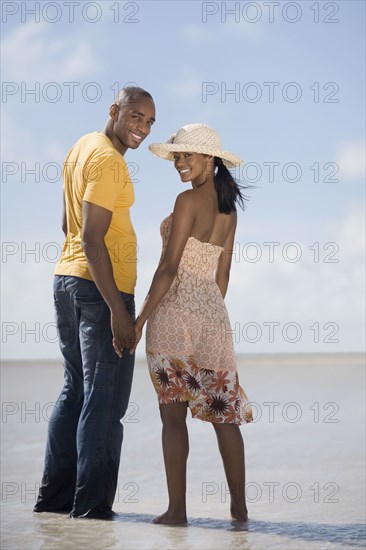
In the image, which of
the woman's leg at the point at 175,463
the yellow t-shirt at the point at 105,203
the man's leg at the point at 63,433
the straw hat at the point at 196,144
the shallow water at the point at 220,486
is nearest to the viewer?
the shallow water at the point at 220,486

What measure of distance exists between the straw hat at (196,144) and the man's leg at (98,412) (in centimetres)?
70

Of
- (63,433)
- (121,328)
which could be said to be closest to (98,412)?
(63,433)

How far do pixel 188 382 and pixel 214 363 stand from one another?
15 cm

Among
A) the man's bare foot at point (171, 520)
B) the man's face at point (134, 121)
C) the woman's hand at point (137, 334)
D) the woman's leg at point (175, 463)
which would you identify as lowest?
the man's bare foot at point (171, 520)

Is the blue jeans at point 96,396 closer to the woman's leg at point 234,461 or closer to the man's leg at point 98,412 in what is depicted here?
the man's leg at point 98,412

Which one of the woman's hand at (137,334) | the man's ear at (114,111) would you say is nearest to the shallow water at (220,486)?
the woman's hand at (137,334)

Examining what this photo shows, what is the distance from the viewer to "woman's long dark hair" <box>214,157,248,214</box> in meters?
4.20

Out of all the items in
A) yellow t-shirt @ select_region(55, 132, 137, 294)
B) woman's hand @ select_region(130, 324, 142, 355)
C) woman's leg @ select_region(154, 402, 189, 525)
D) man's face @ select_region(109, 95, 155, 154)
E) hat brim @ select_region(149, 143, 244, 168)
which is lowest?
woman's leg @ select_region(154, 402, 189, 525)

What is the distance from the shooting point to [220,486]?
5215 millimetres

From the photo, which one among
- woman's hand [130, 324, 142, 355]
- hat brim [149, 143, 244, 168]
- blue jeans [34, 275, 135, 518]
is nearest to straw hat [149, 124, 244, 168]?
hat brim [149, 143, 244, 168]

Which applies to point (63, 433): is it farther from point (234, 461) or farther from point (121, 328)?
point (234, 461)

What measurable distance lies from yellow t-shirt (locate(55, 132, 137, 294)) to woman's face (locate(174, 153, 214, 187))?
245 millimetres

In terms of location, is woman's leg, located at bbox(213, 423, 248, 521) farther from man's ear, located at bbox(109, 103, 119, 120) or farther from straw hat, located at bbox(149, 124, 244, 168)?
man's ear, located at bbox(109, 103, 119, 120)

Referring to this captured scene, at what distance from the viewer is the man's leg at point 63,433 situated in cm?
429
